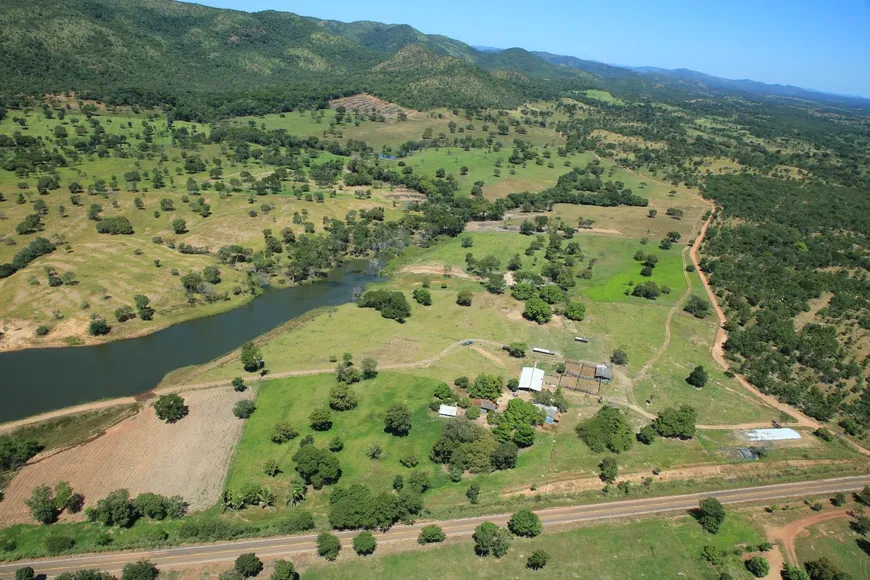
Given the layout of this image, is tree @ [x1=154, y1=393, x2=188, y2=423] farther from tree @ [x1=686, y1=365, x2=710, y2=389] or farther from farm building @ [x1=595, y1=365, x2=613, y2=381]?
tree @ [x1=686, y1=365, x2=710, y2=389]

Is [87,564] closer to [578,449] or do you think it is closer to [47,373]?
[47,373]

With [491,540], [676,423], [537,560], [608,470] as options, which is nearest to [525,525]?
[537,560]

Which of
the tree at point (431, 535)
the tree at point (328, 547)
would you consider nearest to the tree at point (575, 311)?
the tree at point (431, 535)

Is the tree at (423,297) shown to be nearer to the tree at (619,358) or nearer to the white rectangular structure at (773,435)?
the tree at (619,358)

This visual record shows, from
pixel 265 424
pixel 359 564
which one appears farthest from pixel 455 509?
pixel 265 424

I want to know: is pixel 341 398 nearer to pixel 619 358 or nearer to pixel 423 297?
pixel 423 297

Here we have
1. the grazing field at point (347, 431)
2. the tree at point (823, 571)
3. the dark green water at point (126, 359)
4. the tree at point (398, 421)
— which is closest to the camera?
the tree at point (823, 571)
